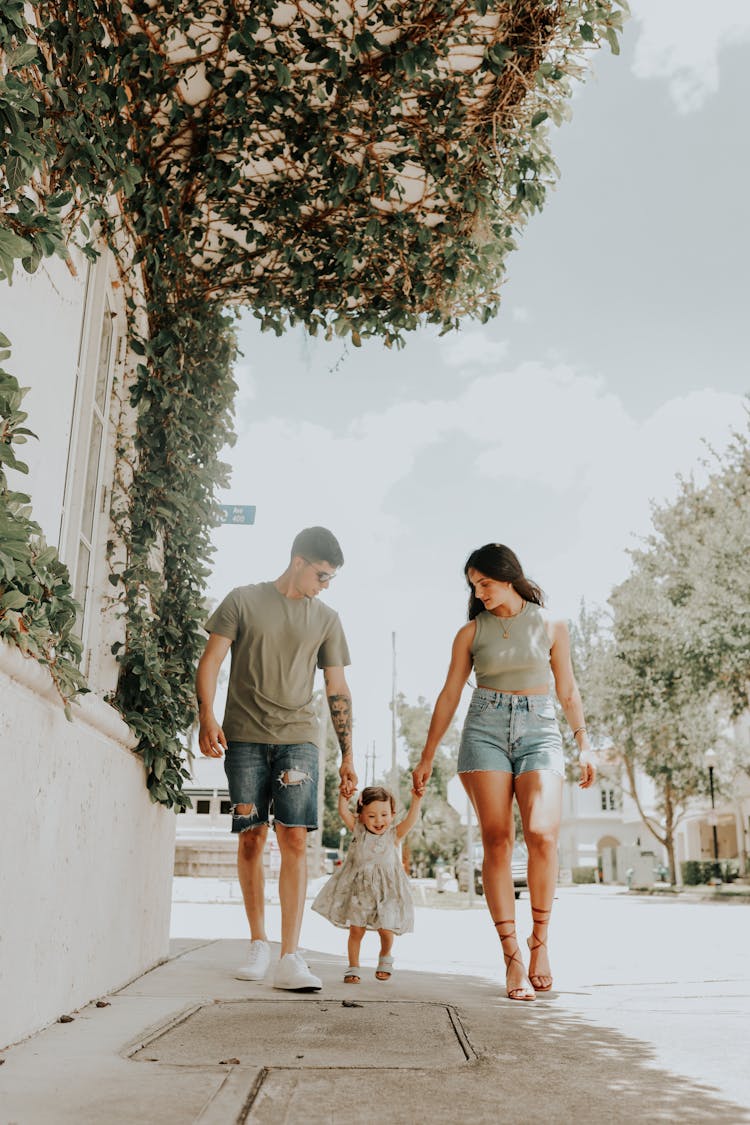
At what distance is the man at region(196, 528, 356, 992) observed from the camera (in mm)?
4812

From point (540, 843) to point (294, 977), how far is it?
1168 mm

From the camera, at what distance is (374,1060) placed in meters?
2.91

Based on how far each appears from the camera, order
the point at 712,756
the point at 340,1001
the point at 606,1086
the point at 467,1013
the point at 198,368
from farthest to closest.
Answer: the point at 712,756 < the point at 198,368 < the point at 340,1001 < the point at 467,1013 < the point at 606,1086

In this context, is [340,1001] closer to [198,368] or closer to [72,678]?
[72,678]

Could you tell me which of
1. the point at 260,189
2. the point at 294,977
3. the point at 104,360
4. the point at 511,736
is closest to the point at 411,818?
the point at 511,736

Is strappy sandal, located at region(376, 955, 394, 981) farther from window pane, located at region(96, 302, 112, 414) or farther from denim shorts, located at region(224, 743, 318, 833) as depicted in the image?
window pane, located at region(96, 302, 112, 414)

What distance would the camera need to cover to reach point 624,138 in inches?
790

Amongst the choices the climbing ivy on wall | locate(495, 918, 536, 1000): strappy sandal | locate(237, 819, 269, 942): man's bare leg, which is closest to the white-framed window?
the climbing ivy on wall

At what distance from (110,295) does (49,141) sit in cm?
181

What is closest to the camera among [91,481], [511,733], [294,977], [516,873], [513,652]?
[294,977]

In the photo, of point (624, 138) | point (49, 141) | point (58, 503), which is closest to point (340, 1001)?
point (58, 503)

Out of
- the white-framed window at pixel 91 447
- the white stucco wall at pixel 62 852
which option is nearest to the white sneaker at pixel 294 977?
the white stucco wall at pixel 62 852

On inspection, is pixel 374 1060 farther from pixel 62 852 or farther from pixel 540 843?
pixel 540 843

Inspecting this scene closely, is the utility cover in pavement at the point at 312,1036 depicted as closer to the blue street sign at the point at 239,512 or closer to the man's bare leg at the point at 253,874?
the man's bare leg at the point at 253,874
